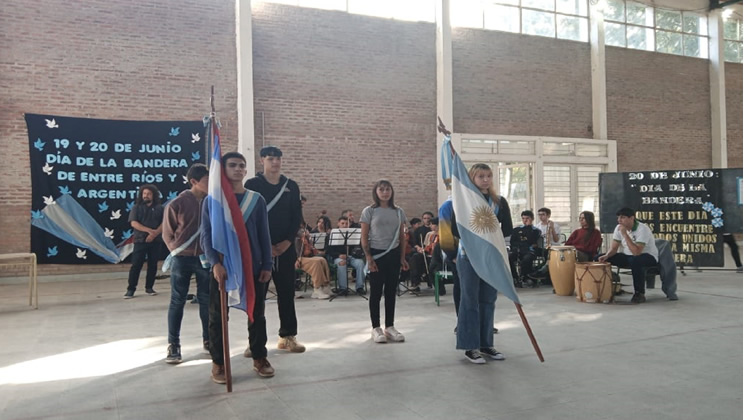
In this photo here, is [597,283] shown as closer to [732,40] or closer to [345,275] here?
[345,275]

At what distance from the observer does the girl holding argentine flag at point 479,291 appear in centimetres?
461

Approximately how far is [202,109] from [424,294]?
579 centimetres

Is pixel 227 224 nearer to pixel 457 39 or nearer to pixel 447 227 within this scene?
pixel 447 227

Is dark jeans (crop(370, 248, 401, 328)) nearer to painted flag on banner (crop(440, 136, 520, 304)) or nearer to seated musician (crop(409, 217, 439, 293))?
painted flag on banner (crop(440, 136, 520, 304))

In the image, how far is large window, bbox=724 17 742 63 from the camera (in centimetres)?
1747

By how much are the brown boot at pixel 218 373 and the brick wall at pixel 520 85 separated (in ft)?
34.4

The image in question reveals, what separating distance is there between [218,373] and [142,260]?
512cm

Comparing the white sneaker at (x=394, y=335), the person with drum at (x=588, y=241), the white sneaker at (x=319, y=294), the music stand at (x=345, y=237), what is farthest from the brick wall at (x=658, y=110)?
the white sneaker at (x=394, y=335)

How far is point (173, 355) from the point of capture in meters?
4.75

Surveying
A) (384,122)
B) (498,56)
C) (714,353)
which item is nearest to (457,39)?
(498,56)

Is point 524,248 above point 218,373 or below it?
above

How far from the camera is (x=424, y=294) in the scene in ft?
28.3

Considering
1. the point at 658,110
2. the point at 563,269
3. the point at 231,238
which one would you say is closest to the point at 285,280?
the point at 231,238

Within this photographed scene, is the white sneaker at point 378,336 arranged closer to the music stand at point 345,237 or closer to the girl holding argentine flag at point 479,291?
→ the girl holding argentine flag at point 479,291
